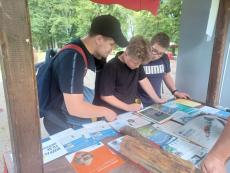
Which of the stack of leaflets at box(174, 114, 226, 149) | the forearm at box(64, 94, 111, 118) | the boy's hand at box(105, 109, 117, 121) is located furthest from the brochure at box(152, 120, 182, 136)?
the forearm at box(64, 94, 111, 118)

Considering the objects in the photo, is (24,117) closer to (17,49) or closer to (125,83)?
(17,49)

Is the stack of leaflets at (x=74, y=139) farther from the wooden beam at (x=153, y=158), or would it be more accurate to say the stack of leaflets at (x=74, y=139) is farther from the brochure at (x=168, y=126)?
the brochure at (x=168, y=126)

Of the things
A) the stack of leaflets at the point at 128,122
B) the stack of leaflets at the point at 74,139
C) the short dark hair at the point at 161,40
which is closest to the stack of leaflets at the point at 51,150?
the stack of leaflets at the point at 74,139

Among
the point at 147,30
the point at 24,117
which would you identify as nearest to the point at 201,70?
the point at 24,117

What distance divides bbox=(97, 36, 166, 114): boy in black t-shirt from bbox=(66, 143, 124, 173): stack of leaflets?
50cm

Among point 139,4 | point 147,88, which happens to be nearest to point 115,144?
point 147,88

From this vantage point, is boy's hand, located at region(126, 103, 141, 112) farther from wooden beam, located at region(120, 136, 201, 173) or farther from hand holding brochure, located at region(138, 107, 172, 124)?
wooden beam, located at region(120, 136, 201, 173)

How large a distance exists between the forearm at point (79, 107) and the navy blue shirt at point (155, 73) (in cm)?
65

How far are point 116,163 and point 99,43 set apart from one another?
624mm

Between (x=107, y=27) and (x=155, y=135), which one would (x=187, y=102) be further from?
(x=107, y=27)

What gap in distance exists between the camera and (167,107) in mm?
1619

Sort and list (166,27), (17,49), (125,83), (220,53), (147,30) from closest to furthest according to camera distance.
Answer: (17,49), (125,83), (220,53), (166,27), (147,30)

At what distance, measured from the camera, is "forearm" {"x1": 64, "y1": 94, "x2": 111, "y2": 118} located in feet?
3.66

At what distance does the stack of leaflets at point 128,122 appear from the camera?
1284 mm
